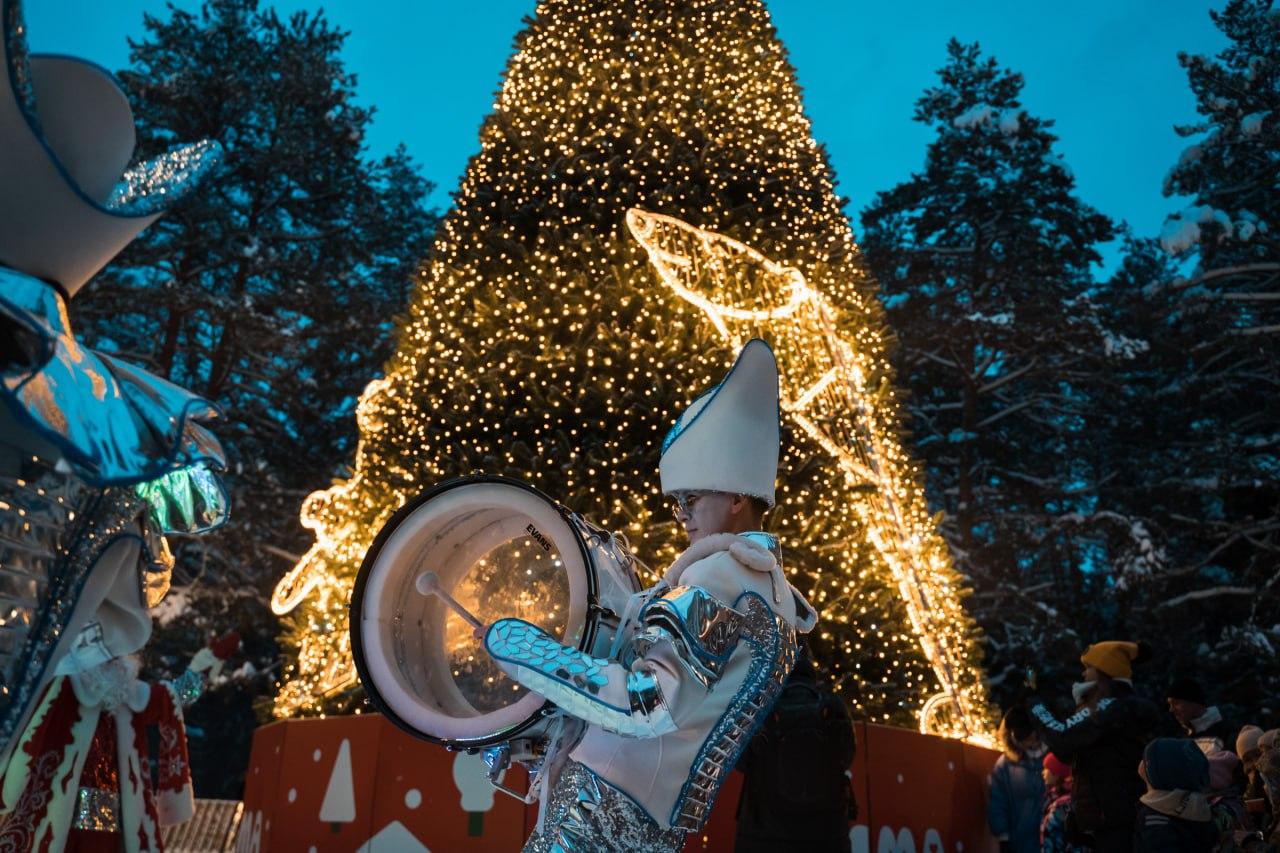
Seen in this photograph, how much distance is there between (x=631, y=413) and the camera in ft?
26.5

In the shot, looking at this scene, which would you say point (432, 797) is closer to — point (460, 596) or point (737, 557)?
point (460, 596)

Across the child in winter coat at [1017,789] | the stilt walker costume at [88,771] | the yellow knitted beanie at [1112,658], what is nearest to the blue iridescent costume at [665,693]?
the stilt walker costume at [88,771]

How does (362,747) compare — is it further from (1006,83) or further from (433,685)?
(1006,83)

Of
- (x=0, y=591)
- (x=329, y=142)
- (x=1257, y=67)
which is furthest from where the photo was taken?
(x=329, y=142)

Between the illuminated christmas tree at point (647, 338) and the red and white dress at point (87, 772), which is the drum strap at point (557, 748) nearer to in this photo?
the red and white dress at point (87, 772)

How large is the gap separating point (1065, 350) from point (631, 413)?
1558 cm

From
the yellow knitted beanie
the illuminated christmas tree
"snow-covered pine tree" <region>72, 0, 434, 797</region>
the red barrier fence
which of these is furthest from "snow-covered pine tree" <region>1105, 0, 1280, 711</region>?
"snow-covered pine tree" <region>72, 0, 434, 797</region>

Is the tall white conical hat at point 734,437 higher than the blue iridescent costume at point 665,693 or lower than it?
higher

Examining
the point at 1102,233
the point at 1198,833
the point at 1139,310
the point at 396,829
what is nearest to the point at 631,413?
the point at 396,829

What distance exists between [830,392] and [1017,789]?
302 cm

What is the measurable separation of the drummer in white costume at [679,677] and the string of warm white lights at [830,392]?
4.83m

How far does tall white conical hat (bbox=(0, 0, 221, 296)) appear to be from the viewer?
1.54 meters

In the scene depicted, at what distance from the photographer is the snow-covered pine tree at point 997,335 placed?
20.4 m

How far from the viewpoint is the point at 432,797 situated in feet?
20.8
